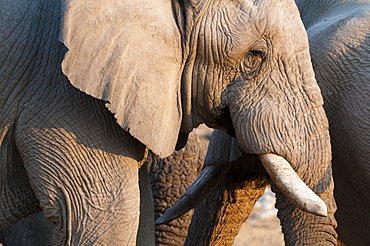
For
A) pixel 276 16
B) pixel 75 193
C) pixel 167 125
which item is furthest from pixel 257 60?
pixel 75 193

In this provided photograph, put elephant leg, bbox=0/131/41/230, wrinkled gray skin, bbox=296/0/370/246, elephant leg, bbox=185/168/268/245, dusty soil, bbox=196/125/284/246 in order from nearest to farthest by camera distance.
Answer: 1. elephant leg, bbox=0/131/41/230
2. wrinkled gray skin, bbox=296/0/370/246
3. elephant leg, bbox=185/168/268/245
4. dusty soil, bbox=196/125/284/246

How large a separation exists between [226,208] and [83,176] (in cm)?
116

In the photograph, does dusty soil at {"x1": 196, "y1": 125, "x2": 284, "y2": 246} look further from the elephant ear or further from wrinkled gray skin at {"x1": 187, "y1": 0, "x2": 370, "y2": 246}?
the elephant ear

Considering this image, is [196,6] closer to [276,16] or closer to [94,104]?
[276,16]

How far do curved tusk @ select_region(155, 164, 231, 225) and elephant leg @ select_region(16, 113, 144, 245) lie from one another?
2.76ft

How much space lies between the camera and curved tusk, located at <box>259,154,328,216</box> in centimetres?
257

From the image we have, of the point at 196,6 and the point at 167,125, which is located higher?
the point at 196,6

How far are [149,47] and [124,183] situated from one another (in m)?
0.42

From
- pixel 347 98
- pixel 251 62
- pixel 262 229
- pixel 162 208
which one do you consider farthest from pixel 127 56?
pixel 262 229

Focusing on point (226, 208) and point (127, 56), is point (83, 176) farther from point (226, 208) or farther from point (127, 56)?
point (226, 208)

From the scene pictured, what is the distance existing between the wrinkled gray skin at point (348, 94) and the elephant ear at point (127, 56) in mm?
741

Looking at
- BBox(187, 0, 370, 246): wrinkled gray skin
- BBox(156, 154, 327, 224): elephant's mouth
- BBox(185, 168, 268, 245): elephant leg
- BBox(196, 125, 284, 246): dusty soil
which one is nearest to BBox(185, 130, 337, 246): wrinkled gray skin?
BBox(185, 168, 268, 245): elephant leg

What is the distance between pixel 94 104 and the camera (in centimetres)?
269

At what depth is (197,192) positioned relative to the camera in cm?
354
